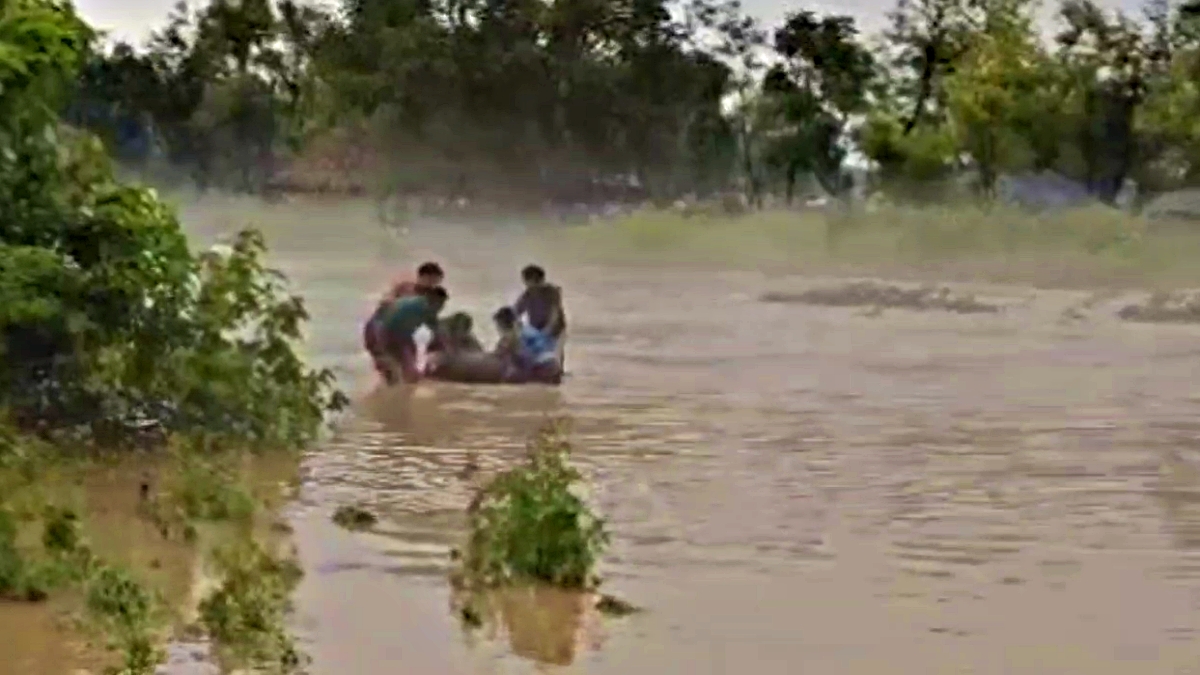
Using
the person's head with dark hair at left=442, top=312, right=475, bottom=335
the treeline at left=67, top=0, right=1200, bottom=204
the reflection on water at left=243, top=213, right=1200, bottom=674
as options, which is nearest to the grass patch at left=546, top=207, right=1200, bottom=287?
the treeline at left=67, top=0, right=1200, bottom=204

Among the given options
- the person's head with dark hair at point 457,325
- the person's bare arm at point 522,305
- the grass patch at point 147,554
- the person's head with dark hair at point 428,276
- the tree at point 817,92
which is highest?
the tree at point 817,92

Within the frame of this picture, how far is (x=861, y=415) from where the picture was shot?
17609 mm

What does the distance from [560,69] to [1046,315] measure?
94.3ft

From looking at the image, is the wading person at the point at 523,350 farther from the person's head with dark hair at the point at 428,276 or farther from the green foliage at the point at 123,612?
the green foliage at the point at 123,612

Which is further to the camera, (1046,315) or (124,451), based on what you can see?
(1046,315)

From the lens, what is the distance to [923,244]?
1842 inches

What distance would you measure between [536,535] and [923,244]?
124 feet

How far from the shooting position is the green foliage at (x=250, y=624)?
818 cm

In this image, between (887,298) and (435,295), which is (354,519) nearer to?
(435,295)

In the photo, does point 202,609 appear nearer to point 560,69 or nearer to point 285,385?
point 285,385

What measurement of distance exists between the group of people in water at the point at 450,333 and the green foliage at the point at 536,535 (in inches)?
330

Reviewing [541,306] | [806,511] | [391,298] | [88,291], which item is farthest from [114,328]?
[541,306]

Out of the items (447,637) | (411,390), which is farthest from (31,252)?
(411,390)

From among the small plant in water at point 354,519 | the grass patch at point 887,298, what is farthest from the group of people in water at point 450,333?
the grass patch at point 887,298
